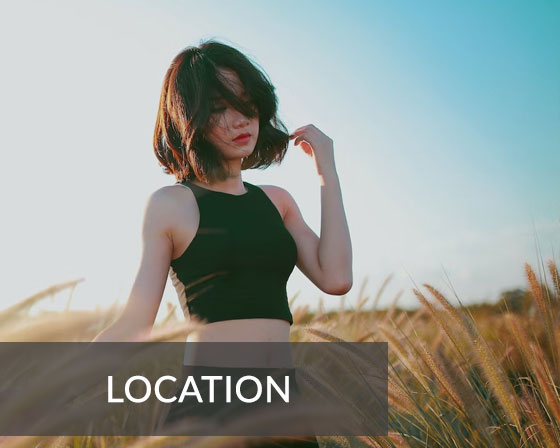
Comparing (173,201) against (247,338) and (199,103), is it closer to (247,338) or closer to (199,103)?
(199,103)

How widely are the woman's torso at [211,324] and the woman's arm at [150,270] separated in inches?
1.1

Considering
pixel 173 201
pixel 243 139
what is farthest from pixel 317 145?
pixel 173 201

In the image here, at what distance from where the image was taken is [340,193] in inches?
77.0

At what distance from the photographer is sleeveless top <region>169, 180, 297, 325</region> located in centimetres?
158

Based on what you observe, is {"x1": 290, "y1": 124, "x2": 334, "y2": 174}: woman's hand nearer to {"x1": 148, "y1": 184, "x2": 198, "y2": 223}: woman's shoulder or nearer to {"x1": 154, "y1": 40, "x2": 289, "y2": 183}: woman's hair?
{"x1": 154, "y1": 40, "x2": 289, "y2": 183}: woman's hair

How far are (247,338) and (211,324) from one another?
0.10 m

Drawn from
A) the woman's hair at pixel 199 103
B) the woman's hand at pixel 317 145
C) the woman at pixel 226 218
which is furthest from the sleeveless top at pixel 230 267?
the woman's hand at pixel 317 145

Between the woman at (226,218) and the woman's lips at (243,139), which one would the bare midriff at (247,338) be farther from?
the woman's lips at (243,139)

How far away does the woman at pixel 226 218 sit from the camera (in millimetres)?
1577

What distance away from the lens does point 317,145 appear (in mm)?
2051

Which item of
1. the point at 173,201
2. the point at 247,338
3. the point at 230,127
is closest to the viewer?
the point at 247,338

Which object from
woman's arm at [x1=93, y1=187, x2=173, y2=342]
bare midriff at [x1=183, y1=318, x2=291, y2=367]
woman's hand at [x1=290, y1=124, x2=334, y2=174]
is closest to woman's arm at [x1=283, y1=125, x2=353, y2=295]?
woman's hand at [x1=290, y1=124, x2=334, y2=174]

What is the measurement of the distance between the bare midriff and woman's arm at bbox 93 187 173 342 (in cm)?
14

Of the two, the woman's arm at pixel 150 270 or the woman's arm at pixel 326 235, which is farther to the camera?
the woman's arm at pixel 326 235
